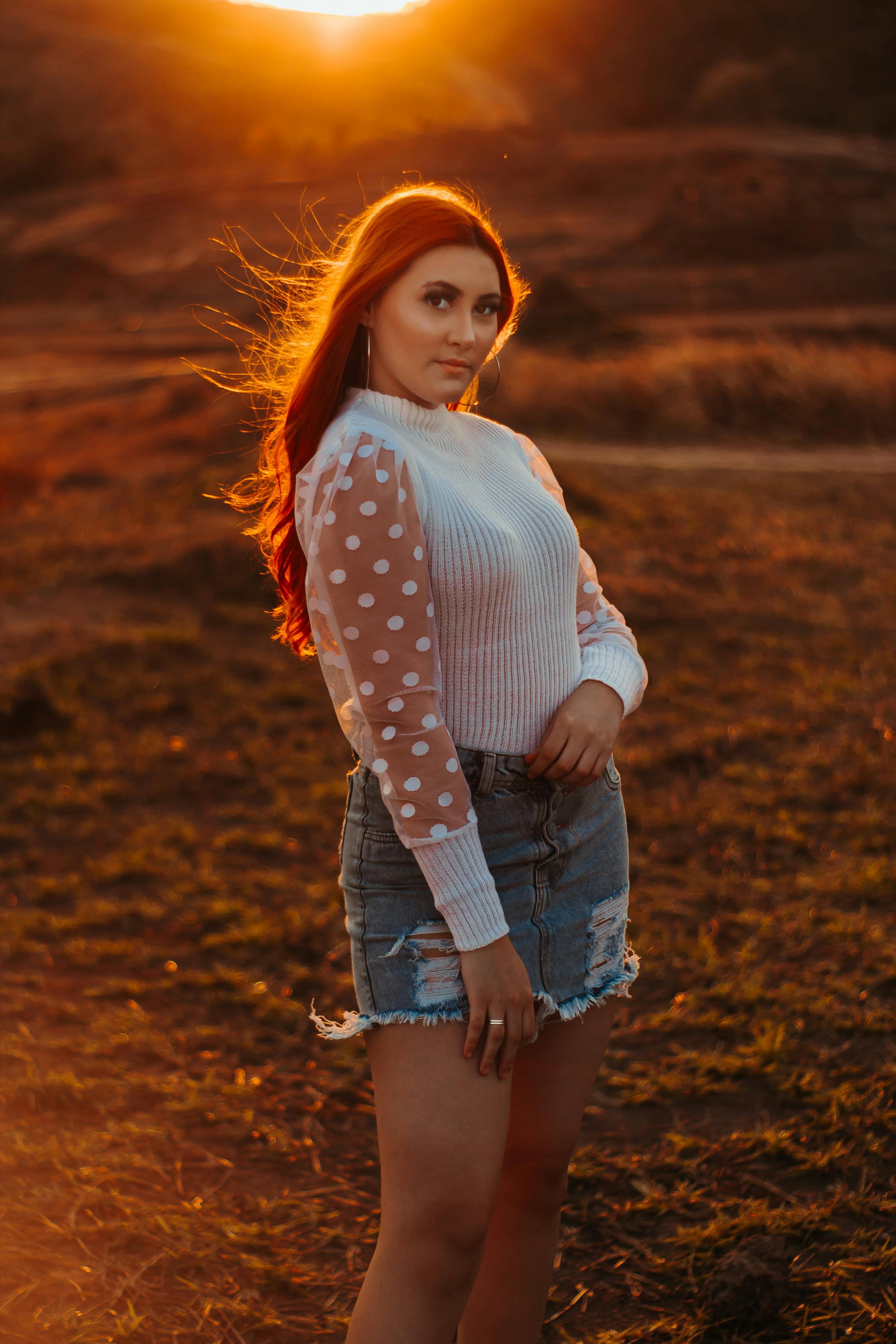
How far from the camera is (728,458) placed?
11.4 m

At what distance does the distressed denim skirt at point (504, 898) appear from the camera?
1.43m

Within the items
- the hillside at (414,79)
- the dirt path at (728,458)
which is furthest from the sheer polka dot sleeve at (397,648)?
the hillside at (414,79)

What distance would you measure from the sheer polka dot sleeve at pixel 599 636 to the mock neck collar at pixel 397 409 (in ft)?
0.66

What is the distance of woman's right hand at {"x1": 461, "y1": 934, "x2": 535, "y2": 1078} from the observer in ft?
4.55

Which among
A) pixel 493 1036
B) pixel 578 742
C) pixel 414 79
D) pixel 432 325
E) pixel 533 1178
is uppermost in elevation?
pixel 414 79

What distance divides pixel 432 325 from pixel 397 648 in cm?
48

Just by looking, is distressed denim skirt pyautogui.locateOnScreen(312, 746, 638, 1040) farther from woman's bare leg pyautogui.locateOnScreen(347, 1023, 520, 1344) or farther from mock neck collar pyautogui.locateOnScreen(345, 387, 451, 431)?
mock neck collar pyautogui.locateOnScreen(345, 387, 451, 431)

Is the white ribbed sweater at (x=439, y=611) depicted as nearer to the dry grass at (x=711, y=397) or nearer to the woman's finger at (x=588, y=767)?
the woman's finger at (x=588, y=767)

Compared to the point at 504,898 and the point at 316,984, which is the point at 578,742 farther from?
the point at 316,984

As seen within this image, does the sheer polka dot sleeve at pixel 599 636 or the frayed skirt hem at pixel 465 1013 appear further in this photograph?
the sheer polka dot sleeve at pixel 599 636

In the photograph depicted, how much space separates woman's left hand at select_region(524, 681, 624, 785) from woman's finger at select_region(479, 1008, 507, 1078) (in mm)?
331

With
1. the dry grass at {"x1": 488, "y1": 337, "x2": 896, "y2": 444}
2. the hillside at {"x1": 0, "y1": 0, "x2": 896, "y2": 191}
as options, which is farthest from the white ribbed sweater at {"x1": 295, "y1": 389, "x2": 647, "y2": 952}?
the hillside at {"x1": 0, "y1": 0, "x2": 896, "y2": 191}

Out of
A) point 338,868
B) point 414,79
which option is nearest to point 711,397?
point 338,868

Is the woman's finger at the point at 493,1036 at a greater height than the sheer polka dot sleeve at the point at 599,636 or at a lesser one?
lesser
